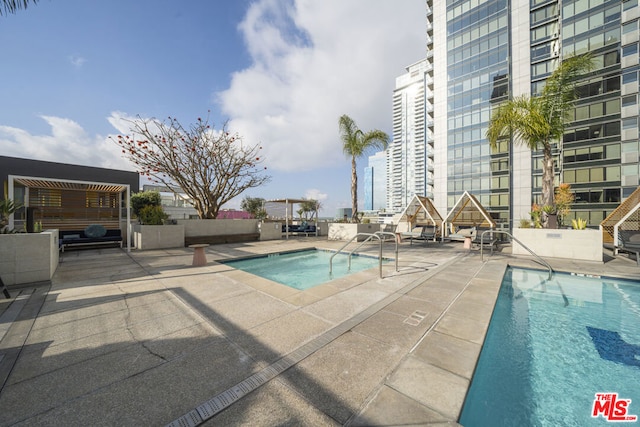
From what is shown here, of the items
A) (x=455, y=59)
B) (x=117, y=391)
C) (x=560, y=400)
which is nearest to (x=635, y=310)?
(x=560, y=400)

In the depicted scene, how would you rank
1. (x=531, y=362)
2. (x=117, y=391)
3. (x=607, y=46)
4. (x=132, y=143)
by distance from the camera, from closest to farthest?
(x=117, y=391) < (x=531, y=362) < (x=132, y=143) < (x=607, y=46)

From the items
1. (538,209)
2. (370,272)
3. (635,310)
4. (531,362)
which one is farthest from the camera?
(538,209)

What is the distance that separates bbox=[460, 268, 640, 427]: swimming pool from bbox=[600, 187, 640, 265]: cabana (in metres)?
4.66

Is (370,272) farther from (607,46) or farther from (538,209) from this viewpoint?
(607,46)

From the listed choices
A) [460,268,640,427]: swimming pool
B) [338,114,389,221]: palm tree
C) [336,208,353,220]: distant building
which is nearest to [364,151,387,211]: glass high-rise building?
[336,208,353,220]: distant building

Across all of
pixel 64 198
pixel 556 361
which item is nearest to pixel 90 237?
pixel 64 198

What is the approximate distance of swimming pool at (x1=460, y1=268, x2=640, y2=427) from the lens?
244cm

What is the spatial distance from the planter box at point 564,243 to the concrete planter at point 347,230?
25.2 feet

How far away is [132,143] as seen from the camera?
41.7 ft

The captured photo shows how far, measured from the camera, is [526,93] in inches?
1153

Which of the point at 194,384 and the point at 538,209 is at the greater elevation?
the point at 538,209

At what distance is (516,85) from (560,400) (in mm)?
39970

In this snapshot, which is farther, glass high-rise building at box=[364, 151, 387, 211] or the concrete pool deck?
glass high-rise building at box=[364, 151, 387, 211]

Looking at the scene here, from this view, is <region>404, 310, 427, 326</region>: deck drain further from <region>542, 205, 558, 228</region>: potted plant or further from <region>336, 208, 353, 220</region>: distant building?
<region>336, 208, 353, 220</region>: distant building
